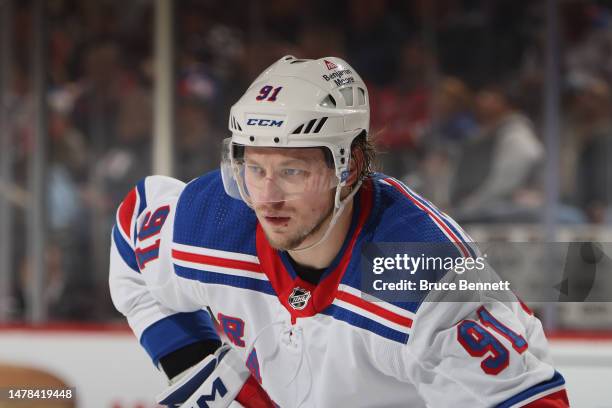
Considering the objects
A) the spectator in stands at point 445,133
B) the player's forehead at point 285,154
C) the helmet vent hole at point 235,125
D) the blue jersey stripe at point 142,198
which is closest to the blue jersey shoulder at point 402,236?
the player's forehead at point 285,154

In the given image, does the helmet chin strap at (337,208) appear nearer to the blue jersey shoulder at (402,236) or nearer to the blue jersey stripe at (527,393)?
the blue jersey shoulder at (402,236)

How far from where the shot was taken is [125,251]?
181 cm

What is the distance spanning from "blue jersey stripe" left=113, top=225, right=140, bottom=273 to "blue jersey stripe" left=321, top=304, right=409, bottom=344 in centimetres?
49

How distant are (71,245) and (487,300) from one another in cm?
245

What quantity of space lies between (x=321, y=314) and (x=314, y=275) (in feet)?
0.23

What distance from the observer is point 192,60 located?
12.5 ft

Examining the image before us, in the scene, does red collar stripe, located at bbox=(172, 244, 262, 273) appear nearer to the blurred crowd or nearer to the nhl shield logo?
the nhl shield logo

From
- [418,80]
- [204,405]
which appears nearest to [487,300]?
[204,405]

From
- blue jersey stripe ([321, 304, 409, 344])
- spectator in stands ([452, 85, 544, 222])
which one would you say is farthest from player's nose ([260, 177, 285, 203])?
spectator in stands ([452, 85, 544, 222])

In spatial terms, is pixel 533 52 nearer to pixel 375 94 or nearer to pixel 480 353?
pixel 375 94

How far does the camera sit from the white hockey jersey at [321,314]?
4.29ft

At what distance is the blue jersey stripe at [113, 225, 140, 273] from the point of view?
1799mm

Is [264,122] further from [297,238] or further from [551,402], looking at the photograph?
[551,402]

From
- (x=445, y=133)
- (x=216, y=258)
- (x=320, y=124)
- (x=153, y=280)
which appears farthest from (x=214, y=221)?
(x=445, y=133)
